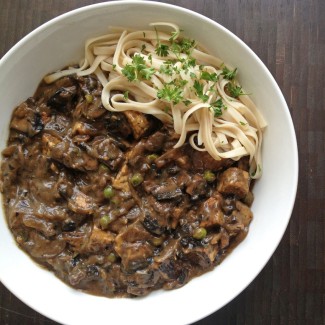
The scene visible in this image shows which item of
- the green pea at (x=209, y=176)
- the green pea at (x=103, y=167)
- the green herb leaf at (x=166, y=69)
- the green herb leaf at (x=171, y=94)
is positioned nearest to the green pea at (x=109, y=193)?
the green pea at (x=103, y=167)

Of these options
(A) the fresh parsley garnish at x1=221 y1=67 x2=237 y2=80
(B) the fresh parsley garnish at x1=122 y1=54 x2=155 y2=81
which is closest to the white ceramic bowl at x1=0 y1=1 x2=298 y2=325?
(A) the fresh parsley garnish at x1=221 y1=67 x2=237 y2=80

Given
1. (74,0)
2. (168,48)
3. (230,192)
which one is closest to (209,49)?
(168,48)

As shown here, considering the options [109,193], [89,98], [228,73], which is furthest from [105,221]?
[228,73]

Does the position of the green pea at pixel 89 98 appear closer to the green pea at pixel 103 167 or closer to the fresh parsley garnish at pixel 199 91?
the green pea at pixel 103 167

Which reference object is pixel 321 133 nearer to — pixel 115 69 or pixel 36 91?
pixel 115 69

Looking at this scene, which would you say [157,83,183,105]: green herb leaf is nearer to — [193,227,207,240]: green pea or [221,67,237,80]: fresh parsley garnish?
[221,67,237,80]: fresh parsley garnish

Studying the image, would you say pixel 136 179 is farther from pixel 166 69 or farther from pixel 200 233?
pixel 166 69

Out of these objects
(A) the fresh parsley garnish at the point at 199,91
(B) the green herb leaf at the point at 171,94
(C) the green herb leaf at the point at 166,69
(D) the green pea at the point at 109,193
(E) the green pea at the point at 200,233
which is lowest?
(E) the green pea at the point at 200,233

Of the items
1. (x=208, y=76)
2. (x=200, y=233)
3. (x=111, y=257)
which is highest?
(x=208, y=76)
